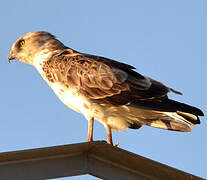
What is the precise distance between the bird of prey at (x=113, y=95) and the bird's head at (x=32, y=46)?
25.0 inches

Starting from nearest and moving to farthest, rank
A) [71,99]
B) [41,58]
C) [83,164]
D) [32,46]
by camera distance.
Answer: [83,164]
[71,99]
[41,58]
[32,46]

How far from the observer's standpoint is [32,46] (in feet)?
34.7

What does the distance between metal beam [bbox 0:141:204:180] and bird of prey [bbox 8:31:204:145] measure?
9.38 ft

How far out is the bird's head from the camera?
34.4 ft

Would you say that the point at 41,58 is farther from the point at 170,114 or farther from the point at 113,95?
the point at 170,114

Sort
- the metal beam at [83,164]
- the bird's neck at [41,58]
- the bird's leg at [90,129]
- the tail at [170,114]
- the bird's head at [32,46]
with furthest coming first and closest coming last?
the bird's head at [32,46] < the bird's neck at [41,58] < the bird's leg at [90,129] < the tail at [170,114] < the metal beam at [83,164]

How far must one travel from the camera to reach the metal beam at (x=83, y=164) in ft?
18.6

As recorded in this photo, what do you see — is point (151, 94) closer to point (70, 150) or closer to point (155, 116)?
point (155, 116)

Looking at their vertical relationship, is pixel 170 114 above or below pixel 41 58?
below

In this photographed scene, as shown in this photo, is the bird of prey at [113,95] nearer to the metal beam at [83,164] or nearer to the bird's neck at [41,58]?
the bird's neck at [41,58]

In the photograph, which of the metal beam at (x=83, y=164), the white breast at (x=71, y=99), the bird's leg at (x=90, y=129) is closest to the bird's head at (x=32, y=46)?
the white breast at (x=71, y=99)

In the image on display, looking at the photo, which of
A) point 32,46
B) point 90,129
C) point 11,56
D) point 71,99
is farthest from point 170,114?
point 11,56

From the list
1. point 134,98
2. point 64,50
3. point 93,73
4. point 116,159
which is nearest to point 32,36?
point 64,50

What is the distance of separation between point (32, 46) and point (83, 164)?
496 centimetres
